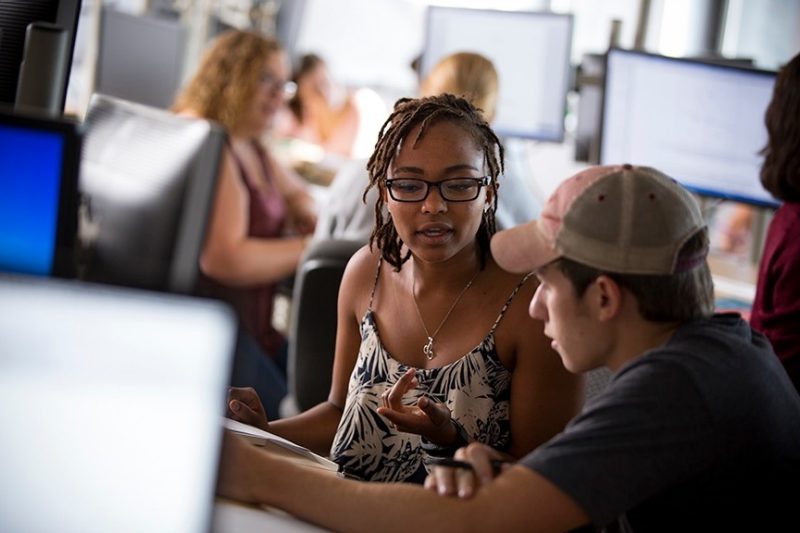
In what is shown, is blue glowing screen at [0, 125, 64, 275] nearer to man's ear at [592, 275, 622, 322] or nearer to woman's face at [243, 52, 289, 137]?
man's ear at [592, 275, 622, 322]

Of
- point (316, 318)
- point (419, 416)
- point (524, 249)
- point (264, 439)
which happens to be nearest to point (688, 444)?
point (524, 249)

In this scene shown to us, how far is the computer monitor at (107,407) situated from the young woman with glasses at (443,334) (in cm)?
79

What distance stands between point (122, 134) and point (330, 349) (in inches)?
35.5

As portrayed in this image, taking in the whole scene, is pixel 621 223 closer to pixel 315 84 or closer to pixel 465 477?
pixel 465 477

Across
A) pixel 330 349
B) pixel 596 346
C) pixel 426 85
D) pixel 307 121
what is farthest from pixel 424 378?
pixel 307 121

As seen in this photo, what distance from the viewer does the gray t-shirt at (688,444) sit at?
1.12 meters

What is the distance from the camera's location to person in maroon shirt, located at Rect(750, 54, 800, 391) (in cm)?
235

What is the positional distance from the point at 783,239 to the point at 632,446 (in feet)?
4.60

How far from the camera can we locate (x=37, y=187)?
47.0 inches

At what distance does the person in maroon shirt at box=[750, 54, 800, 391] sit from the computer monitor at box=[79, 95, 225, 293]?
137 cm

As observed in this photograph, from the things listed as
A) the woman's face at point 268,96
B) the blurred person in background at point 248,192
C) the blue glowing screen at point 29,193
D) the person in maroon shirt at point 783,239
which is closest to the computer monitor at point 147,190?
the blue glowing screen at point 29,193

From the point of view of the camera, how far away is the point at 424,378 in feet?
5.49

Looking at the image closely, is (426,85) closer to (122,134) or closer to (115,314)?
(122,134)

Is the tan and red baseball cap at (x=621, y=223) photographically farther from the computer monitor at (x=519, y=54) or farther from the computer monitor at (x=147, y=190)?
the computer monitor at (x=519, y=54)
